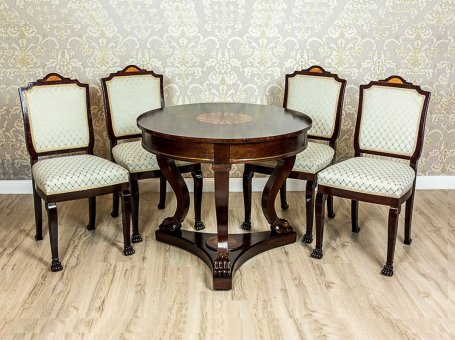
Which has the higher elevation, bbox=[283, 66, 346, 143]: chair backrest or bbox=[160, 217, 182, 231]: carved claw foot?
bbox=[283, 66, 346, 143]: chair backrest

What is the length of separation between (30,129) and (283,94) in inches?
70.9

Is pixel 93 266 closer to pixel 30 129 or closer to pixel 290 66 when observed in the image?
pixel 30 129

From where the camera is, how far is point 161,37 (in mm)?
4031

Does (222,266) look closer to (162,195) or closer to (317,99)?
(162,195)

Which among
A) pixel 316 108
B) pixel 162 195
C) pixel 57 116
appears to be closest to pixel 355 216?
pixel 316 108

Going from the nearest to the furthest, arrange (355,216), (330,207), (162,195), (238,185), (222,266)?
(222,266)
(355,216)
(330,207)
(162,195)
(238,185)

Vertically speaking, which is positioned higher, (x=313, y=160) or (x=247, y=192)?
(x=313, y=160)

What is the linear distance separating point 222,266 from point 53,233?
93 cm

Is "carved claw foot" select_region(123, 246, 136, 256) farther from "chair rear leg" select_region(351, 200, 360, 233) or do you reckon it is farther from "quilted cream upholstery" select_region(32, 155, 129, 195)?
"chair rear leg" select_region(351, 200, 360, 233)

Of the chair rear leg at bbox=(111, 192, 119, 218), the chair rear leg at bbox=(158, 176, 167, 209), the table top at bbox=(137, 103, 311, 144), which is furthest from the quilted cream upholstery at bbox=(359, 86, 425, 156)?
the chair rear leg at bbox=(111, 192, 119, 218)

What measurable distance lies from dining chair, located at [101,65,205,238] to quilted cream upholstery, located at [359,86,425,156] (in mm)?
1093

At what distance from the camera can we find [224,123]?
3.08 metres

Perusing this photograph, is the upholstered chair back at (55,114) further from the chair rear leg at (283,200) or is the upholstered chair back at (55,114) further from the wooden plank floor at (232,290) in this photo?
the chair rear leg at (283,200)

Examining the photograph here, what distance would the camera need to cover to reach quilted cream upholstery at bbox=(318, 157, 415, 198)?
3.02 metres
